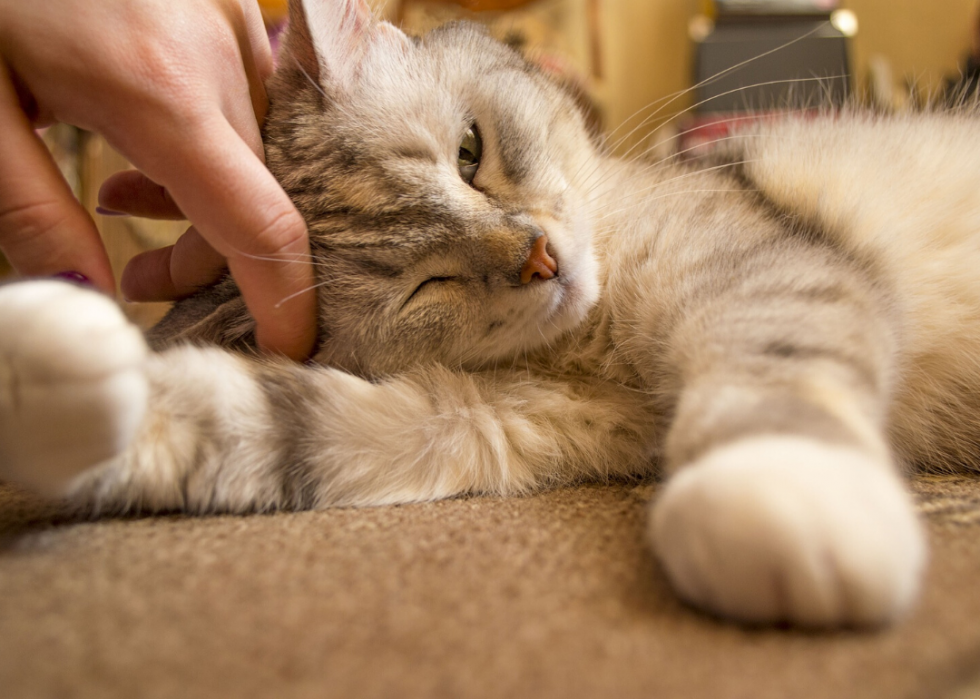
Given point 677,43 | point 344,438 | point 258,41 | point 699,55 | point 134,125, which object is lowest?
point 344,438

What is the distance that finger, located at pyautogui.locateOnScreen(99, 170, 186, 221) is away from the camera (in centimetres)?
110

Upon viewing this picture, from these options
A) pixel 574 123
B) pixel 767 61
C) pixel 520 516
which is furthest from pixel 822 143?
pixel 767 61

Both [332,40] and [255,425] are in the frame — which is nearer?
[255,425]

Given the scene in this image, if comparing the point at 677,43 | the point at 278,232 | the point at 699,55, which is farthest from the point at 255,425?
the point at 677,43

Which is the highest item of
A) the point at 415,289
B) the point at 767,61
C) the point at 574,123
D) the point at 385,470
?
the point at 767,61

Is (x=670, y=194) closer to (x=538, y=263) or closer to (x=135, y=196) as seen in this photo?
(x=538, y=263)

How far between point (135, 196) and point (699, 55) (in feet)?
7.73

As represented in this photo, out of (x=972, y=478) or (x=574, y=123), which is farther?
(x=574, y=123)

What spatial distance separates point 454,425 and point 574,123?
66cm

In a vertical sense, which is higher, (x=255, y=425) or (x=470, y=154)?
(x=470, y=154)

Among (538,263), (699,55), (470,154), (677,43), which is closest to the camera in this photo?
(538,263)

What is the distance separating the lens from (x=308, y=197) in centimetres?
97

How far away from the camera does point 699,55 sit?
8.75 feet

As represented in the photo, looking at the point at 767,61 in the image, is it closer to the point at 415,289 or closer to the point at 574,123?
the point at 574,123
